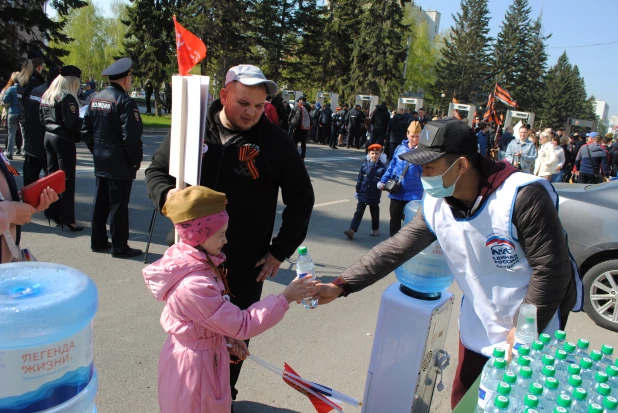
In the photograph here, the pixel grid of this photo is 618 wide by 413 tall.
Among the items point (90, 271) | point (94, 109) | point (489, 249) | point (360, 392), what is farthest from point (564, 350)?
point (94, 109)

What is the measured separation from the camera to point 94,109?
5305mm

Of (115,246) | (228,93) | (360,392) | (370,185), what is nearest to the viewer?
(228,93)

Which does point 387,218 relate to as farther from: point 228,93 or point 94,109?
point 228,93

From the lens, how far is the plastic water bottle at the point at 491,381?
1.67 metres

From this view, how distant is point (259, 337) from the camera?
4.16m

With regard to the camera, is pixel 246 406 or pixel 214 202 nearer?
pixel 214 202

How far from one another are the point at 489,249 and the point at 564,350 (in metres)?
0.52

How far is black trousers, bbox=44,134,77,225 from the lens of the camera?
608cm

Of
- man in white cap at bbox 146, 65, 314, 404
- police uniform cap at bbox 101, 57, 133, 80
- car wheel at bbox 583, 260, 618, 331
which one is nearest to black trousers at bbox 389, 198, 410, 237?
car wheel at bbox 583, 260, 618, 331

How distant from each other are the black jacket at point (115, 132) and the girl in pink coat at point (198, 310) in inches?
141

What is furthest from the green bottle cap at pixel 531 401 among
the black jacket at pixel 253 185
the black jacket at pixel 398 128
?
the black jacket at pixel 398 128

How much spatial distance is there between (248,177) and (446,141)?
3.59ft

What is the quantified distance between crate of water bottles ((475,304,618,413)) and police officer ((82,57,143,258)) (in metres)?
4.68

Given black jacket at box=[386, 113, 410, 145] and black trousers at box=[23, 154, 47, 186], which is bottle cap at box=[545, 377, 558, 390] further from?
black jacket at box=[386, 113, 410, 145]
